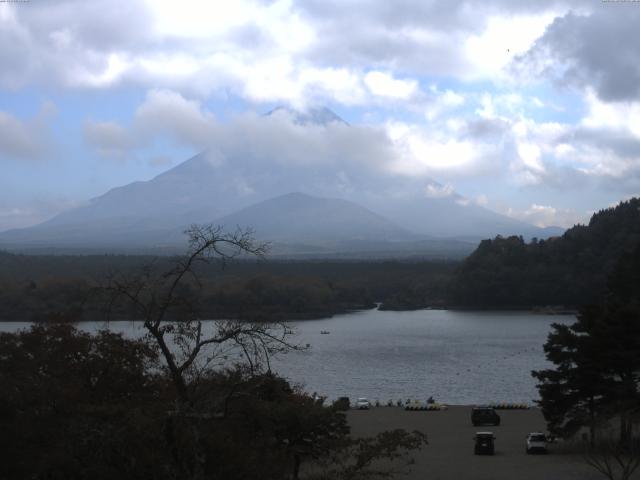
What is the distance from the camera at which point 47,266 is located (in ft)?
244

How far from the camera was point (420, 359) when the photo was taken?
33.0 metres

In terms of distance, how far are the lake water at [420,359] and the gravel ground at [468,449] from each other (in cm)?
271

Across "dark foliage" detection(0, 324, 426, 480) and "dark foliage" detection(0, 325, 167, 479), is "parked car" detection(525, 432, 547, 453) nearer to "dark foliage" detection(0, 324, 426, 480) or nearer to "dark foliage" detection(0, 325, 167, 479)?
"dark foliage" detection(0, 324, 426, 480)

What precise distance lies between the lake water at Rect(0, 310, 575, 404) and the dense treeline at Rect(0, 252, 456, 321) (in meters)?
3.80

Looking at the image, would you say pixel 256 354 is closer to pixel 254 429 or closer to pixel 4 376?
pixel 254 429

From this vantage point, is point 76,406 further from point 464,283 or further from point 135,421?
point 464,283

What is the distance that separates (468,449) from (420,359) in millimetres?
18437

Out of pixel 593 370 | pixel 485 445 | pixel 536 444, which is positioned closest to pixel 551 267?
pixel 536 444

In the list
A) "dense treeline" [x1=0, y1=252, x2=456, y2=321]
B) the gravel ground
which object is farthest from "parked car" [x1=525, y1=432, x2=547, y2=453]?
"dense treeline" [x1=0, y1=252, x2=456, y2=321]

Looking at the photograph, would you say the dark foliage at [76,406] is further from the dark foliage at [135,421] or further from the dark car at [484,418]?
the dark car at [484,418]

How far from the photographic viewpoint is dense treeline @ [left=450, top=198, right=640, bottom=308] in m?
57.6

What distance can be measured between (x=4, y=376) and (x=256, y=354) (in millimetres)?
3389

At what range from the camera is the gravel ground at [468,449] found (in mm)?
12008

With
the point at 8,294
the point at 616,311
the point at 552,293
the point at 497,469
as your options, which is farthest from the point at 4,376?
the point at 552,293
